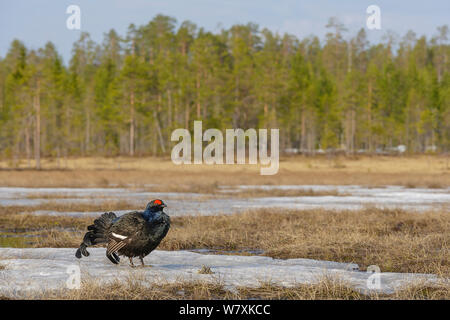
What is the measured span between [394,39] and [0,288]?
398 feet

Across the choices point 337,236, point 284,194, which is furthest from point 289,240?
point 284,194

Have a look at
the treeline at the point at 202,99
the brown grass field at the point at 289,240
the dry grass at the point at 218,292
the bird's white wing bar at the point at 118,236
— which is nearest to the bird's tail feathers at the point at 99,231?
the bird's white wing bar at the point at 118,236

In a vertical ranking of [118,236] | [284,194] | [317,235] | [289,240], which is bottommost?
[284,194]

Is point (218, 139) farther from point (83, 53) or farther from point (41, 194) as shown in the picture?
point (83, 53)

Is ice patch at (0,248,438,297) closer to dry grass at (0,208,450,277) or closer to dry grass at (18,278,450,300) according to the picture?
dry grass at (18,278,450,300)

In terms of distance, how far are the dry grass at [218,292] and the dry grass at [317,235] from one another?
5.04 feet

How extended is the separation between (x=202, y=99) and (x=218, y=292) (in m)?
53.7

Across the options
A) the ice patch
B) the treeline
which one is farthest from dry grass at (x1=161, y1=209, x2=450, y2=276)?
the treeline

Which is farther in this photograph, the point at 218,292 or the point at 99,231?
the point at 99,231

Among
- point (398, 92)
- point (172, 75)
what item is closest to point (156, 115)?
point (172, 75)

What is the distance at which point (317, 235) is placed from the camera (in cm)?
1251

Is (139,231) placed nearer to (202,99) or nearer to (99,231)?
(99,231)

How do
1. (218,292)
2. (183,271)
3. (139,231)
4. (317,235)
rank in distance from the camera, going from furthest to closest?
(317,235)
(183,271)
(139,231)
(218,292)

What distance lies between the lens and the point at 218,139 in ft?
197
